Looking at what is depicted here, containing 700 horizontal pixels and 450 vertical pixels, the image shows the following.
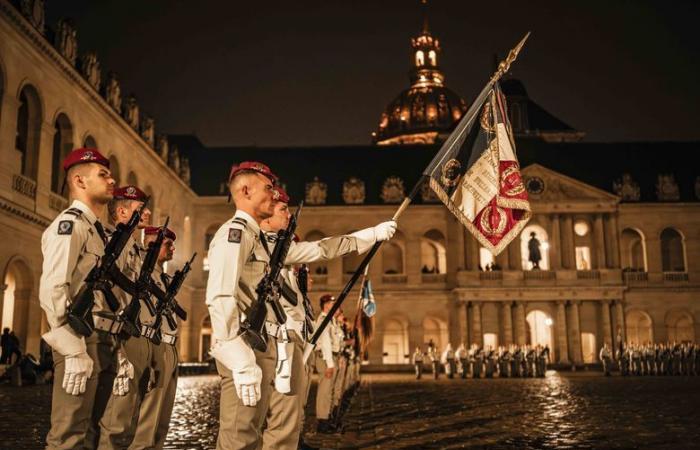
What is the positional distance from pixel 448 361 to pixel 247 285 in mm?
31571

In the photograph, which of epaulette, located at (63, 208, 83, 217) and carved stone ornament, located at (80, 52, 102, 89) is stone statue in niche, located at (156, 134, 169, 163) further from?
epaulette, located at (63, 208, 83, 217)

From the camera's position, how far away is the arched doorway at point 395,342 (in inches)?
1996

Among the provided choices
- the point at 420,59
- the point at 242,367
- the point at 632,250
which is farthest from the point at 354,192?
the point at 420,59

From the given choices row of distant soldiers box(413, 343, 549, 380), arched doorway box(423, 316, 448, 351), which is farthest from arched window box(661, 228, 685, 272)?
row of distant soldiers box(413, 343, 549, 380)

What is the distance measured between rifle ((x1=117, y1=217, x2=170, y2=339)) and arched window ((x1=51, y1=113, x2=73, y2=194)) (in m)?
23.0

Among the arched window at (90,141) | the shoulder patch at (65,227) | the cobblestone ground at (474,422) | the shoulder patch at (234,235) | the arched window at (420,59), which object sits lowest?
the cobblestone ground at (474,422)

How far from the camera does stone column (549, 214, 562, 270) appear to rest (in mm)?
48312

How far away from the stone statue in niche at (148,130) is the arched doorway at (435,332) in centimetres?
2185

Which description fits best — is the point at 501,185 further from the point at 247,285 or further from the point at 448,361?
the point at 448,361

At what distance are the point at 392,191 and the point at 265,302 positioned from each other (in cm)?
4603

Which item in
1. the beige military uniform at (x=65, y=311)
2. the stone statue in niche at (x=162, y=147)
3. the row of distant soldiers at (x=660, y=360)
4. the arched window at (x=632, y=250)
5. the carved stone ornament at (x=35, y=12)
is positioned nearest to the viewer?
the beige military uniform at (x=65, y=311)

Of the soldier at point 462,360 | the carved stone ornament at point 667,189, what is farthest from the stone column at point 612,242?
the soldier at point 462,360

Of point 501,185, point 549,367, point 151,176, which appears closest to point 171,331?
point 501,185

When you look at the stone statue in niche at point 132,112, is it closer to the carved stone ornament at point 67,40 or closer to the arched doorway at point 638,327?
the carved stone ornament at point 67,40
